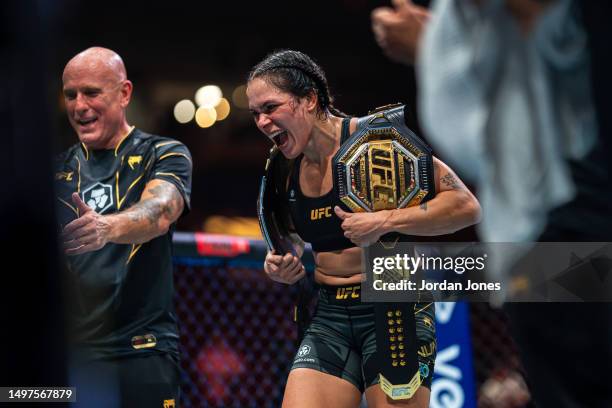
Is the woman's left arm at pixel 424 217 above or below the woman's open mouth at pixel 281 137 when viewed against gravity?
below

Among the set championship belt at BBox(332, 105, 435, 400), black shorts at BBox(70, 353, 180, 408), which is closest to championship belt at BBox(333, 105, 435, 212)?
championship belt at BBox(332, 105, 435, 400)

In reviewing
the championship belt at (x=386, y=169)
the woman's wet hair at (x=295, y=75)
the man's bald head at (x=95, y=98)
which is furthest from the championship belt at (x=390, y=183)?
the man's bald head at (x=95, y=98)

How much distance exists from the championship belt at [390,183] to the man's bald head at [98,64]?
3.01 feet

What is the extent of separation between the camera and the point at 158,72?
6.38m

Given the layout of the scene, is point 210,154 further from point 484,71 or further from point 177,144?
point 484,71

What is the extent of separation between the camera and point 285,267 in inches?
97.9

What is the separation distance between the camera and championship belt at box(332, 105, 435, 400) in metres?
2.25

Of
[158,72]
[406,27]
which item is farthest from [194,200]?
[406,27]

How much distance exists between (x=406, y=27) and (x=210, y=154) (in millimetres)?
4802

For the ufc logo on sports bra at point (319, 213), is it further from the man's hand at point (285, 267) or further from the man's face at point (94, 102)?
the man's face at point (94, 102)

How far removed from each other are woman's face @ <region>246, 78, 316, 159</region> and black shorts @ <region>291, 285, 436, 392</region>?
0.44 metres

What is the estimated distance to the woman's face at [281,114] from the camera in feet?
7.88

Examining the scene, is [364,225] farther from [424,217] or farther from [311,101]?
[311,101]

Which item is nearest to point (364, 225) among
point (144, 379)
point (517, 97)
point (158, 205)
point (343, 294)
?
point (343, 294)
